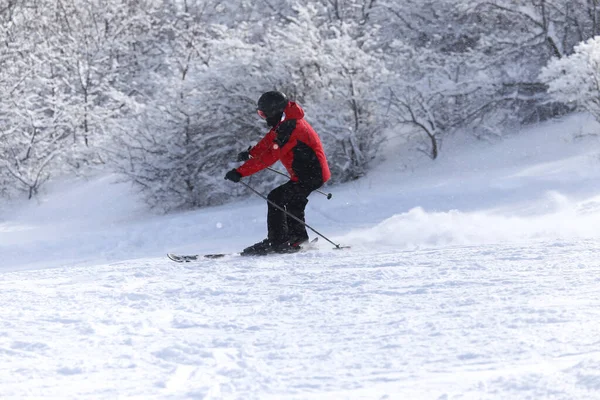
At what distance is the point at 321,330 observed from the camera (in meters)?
4.27

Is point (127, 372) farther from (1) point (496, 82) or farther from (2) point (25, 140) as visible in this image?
(2) point (25, 140)

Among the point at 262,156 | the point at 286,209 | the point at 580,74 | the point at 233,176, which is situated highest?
the point at 580,74

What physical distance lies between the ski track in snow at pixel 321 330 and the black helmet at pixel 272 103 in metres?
1.53

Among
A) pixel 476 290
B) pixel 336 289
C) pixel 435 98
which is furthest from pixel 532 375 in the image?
pixel 435 98

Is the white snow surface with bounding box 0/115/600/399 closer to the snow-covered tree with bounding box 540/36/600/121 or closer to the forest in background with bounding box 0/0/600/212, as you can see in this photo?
the snow-covered tree with bounding box 540/36/600/121

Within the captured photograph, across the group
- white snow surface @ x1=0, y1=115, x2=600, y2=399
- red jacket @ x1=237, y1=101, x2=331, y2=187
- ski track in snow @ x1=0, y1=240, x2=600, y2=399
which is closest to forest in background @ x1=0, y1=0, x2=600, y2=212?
white snow surface @ x1=0, y1=115, x2=600, y2=399

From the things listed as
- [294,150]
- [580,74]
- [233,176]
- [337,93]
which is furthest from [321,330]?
[337,93]

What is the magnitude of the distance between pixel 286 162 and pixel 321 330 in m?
3.31

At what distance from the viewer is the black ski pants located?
7.50 m

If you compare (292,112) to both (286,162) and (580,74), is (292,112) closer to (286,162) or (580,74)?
(286,162)

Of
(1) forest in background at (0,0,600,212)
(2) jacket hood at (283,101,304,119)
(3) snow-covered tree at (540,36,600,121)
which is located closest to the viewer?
(2) jacket hood at (283,101,304,119)

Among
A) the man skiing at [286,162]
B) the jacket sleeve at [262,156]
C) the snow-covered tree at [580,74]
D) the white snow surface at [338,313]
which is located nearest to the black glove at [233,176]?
the man skiing at [286,162]

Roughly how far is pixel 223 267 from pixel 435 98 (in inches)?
306

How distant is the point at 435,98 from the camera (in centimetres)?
1354
